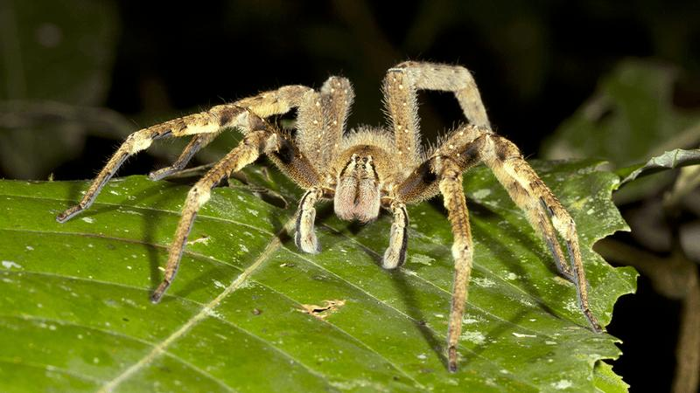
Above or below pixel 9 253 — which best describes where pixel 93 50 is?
above

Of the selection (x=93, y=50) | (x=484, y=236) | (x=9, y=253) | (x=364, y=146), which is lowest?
(x=9, y=253)

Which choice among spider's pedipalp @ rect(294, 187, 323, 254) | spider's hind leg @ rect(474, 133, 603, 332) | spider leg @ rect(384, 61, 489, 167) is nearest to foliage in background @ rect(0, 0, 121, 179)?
spider leg @ rect(384, 61, 489, 167)

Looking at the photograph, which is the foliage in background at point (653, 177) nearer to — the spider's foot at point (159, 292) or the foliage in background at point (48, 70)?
the spider's foot at point (159, 292)

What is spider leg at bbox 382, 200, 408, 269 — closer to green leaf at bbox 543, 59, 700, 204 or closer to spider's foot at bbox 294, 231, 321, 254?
spider's foot at bbox 294, 231, 321, 254

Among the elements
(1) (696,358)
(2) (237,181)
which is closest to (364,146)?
(2) (237,181)

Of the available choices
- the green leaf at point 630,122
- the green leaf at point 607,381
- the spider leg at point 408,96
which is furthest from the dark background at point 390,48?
the green leaf at point 607,381

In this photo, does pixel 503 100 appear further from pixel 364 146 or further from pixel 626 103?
pixel 364 146
